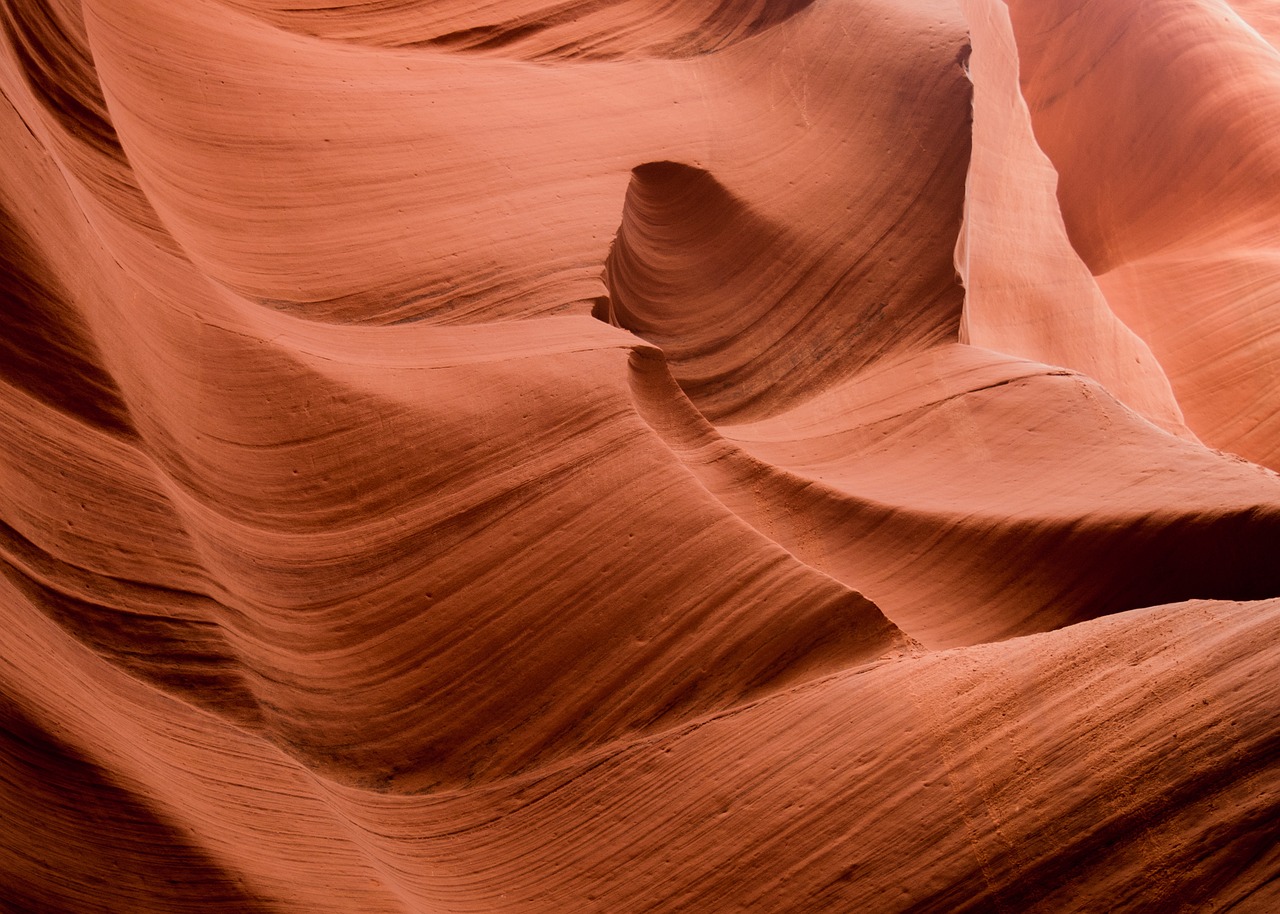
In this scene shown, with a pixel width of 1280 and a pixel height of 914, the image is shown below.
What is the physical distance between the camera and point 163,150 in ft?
7.12

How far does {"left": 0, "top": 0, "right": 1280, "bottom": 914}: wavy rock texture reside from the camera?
1.47 m

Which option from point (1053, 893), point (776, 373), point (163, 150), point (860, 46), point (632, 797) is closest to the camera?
point (1053, 893)

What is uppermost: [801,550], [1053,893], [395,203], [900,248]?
[395,203]

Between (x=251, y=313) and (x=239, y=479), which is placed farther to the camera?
(x=251, y=313)

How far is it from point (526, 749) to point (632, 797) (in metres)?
0.20

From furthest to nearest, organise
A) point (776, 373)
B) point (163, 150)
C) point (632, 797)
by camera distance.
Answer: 1. point (776, 373)
2. point (163, 150)
3. point (632, 797)

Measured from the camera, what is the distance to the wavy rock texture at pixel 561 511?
1.47m

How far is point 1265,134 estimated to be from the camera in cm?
427

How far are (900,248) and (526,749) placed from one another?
1.60 m

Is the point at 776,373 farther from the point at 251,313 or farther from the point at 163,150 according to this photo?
the point at 163,150

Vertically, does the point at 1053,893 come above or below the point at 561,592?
below

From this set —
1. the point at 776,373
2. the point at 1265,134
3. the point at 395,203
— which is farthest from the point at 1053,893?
the point at 1265,134

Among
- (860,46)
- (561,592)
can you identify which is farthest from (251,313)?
(860,46)

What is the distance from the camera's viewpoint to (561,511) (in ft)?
6.20
